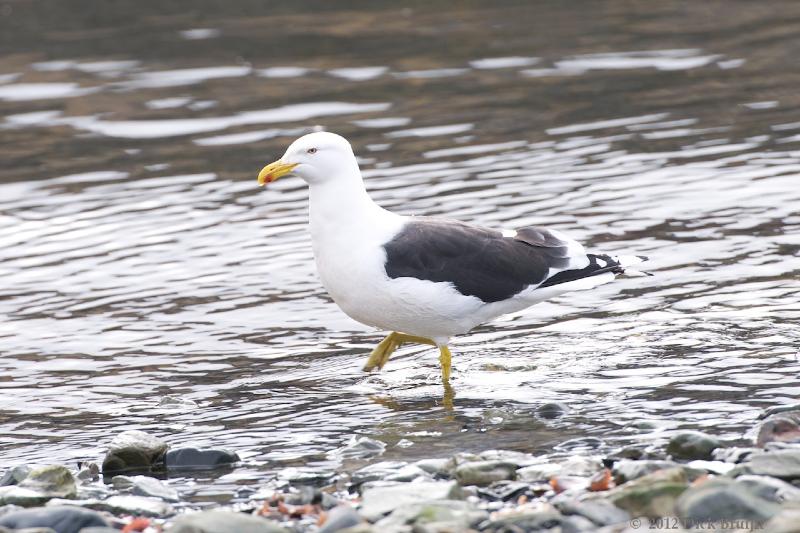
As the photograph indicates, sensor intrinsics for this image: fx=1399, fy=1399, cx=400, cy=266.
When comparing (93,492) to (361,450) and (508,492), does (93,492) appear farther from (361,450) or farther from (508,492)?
(508,492)

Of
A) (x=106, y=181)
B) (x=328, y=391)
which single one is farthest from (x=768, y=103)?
(x=328, y=391)

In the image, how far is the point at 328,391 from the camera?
972 centimetres

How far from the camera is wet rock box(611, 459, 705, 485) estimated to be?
23.5 feet

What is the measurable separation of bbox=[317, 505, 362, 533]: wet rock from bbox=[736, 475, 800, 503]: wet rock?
1861 millimetres

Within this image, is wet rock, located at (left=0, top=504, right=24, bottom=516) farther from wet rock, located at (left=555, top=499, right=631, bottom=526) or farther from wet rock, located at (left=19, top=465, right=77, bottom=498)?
wet rock, located at (left=555, top=499, right=631, bottom=526)

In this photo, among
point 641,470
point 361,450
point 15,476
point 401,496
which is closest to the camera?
point 401,496

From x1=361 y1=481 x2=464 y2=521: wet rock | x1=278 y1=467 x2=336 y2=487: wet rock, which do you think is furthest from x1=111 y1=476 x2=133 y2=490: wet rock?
x1=361 y1=481 x2=464 y2=521: wet rock

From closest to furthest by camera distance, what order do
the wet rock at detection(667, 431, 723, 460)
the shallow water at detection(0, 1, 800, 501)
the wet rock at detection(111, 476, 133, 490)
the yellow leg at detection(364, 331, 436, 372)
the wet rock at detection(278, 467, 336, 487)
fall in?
1. the wet rock at detection(667, 431, 723, 460)
2. the wet rock at detection(278, 467, 336, 487)
3. the wet rock at detection(111, 476, 133, 490)
4. the shallow water at detection(0, 1, 800, 501)
5. the yellow leg at detection(364, 331, 436, 372)

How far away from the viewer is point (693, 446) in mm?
7574

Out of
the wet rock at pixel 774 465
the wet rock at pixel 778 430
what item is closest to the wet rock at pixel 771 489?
the wet rock at pixel 774 465

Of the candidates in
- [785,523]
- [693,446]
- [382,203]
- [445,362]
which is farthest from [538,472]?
[382,203]

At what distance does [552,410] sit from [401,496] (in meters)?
1.98

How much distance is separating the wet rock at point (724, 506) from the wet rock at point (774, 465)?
0.51 m

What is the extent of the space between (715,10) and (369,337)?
13.6m
